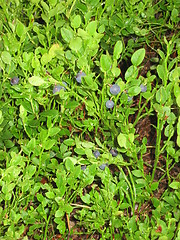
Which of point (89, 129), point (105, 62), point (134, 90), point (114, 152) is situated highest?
point (105, 62)

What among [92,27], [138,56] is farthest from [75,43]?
[138,56]

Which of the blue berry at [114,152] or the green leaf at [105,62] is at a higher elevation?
the green leaf at [105,62]

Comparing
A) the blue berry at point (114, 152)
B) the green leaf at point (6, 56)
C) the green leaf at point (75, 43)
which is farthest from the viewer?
the blue berry at point (114, 152)

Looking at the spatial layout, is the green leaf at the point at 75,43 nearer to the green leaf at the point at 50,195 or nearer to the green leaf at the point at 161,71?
the green leaf at the point at 161,71

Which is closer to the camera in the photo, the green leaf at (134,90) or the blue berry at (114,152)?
the green leaf at (134,90)

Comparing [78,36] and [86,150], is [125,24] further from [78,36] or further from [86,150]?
[86,150]

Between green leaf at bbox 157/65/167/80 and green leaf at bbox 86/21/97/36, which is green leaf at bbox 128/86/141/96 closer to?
green leaf at bbox 157/65/167/80

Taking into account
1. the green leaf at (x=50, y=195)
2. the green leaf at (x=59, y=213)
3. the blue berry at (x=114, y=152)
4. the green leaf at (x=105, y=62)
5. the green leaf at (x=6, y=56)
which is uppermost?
the green leaf at (x=6, y=56)

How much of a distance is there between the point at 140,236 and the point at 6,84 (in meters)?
0.57

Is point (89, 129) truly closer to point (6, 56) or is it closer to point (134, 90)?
point (134, 90)

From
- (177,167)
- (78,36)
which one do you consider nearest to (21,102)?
(78,36)

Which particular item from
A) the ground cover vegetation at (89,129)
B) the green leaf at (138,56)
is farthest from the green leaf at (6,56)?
the green leaf at (138,56)

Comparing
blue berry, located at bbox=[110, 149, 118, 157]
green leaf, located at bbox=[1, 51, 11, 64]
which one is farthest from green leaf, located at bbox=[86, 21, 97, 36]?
blue berry, located at bbox=[110, 149, 118, 157]

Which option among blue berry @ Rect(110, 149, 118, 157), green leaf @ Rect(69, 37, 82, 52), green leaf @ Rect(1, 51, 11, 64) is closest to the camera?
green leaf @ Rect(69, 37, 82, 52)
